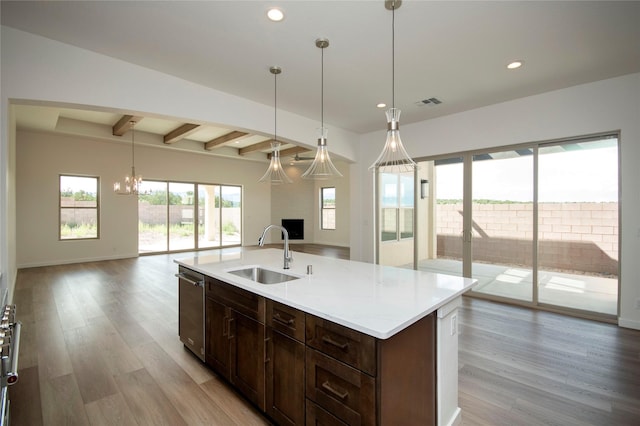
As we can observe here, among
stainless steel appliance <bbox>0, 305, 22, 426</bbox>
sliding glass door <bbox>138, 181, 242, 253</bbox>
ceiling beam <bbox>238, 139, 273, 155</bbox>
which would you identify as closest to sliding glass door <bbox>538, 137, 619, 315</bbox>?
stainless steel appliance <bbox>0, 305, 22, 426</bbox>

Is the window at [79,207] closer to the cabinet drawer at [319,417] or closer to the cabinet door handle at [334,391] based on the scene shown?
the cabinet drawer at [319,417]

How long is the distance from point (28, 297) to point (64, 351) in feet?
8.60

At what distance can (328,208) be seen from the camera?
1180 centimetres

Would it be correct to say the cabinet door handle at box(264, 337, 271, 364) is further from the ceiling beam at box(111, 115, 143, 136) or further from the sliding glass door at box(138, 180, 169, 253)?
the sliding glass door at box(138, 180, 169, 253)

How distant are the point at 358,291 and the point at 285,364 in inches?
24.6

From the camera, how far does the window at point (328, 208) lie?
1159cm

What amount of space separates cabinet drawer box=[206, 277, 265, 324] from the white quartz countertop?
0.06 metres

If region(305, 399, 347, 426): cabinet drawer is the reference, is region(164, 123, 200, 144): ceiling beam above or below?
above

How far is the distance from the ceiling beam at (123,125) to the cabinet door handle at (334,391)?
20.5ft

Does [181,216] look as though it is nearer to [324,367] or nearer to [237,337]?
[237,337]

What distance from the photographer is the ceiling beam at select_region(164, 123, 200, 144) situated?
6.73 m

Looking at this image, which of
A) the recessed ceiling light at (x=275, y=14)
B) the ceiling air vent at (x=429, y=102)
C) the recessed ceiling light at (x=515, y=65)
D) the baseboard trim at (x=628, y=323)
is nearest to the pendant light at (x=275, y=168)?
the recessed ceiling light at (x=275, y=14)

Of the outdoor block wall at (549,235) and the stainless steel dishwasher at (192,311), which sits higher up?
the outdoor block wall at (549,235)

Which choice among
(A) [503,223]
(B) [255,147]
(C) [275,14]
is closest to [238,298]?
(C) [275,14]
